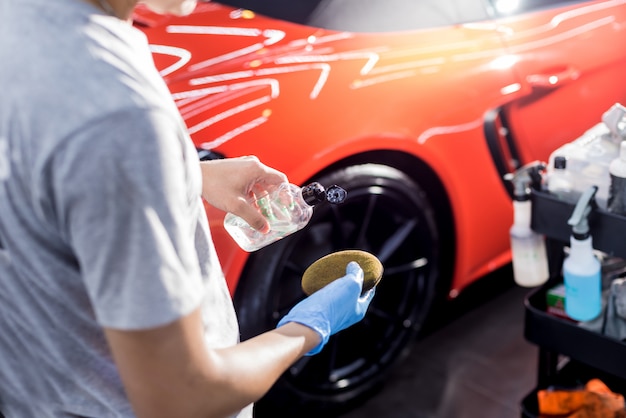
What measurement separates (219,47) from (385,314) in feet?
2.93

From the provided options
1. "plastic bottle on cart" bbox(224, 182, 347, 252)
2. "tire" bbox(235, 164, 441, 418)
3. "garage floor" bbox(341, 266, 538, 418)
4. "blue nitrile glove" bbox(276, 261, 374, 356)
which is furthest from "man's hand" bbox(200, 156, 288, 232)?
"garage floor" bbox(341, 266, 538, 418)

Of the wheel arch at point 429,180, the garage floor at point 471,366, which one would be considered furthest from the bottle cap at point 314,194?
the garage floor at point 471,366

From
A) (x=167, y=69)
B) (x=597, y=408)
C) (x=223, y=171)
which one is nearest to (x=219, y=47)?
(x=167, y=69)

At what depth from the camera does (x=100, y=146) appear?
2.29 ft

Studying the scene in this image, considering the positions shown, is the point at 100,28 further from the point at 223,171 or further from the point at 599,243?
the point at 599,243

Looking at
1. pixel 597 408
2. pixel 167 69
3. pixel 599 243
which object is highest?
pixel 167 69

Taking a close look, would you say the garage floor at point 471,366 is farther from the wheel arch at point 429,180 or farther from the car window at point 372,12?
the car window at point 372,12

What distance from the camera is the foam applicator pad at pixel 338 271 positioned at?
1218 mm

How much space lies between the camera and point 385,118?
195 centimetres

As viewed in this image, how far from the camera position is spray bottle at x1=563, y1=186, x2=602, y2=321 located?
1545 millimetres

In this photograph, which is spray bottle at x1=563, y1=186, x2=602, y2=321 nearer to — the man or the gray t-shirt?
the man

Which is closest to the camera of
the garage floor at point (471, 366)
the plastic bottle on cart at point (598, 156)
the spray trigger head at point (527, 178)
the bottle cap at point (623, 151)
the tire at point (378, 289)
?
the bottle cap at point (623, 151)

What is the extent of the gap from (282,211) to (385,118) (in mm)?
657

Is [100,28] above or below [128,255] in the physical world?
above
